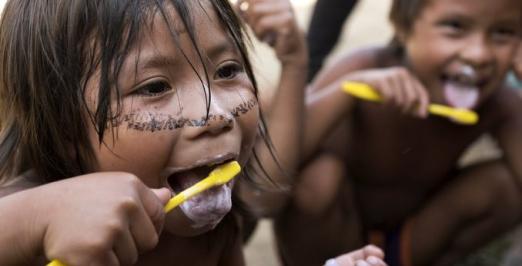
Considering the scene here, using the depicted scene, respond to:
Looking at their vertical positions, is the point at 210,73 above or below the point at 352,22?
above

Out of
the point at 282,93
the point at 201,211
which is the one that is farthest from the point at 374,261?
the point at 282,93

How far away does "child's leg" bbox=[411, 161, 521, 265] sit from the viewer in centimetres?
151

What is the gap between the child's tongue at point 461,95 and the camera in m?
1.40

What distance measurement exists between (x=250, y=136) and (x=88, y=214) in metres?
0.25

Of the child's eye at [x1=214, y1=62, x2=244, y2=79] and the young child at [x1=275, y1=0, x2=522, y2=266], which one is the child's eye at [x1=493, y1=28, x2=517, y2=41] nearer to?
the young child at [x1=275, y1=0, x2=522, y2=266]

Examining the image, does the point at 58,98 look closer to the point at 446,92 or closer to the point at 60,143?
the point at 60,143

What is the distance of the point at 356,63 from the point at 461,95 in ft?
0.79

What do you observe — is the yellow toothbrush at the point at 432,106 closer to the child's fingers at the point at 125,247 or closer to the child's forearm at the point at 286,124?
the child's forearm at the point at 286,124

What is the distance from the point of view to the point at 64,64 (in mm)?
825

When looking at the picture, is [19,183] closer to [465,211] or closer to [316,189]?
[316,189]

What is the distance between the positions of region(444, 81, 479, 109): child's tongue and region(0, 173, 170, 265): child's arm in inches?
30.6

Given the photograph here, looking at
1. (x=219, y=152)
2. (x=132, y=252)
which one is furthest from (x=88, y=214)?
(x=219, y=152)

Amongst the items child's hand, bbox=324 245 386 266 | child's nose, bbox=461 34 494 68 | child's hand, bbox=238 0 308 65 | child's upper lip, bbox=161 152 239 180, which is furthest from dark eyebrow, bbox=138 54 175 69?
child's nose, bbox=461 34 494 68

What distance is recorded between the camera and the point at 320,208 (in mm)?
1407
